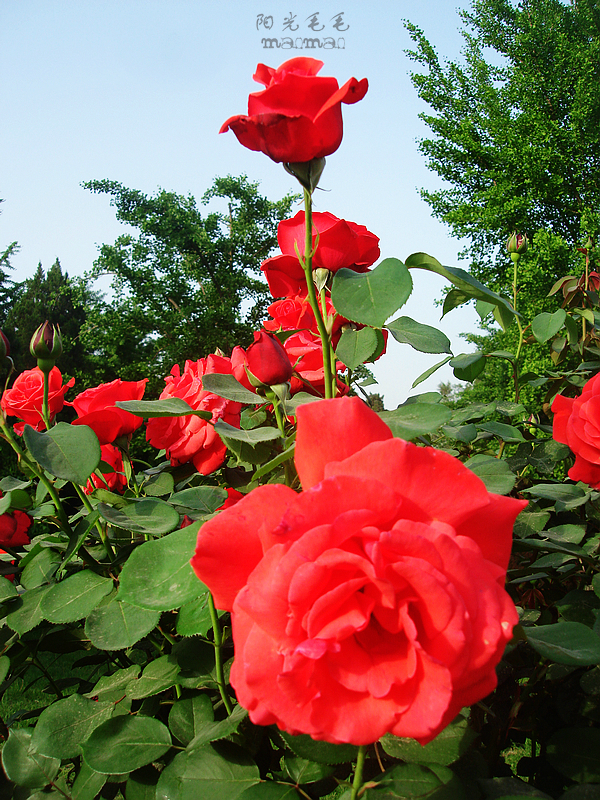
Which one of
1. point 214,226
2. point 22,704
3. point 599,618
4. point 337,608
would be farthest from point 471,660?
point 214,226

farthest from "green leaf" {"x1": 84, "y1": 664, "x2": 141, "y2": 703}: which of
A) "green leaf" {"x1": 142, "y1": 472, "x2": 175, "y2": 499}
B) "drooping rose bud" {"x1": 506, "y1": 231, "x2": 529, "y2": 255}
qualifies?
"drooping rose bud" {"x1": 506, "y1": 231, "x2": 529, "y2": 255}

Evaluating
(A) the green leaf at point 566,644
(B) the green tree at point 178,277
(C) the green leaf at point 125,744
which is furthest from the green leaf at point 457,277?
(B) the green tree at point 178,277

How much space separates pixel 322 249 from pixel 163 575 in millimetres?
354

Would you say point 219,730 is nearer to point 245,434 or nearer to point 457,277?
point 245,434

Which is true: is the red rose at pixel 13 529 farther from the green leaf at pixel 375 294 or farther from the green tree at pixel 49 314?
the green tree at pixel 49 314

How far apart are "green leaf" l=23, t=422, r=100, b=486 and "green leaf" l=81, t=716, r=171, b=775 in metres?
0.24

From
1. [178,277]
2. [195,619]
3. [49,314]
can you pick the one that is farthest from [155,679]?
[49,314]

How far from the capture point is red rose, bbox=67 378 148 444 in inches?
29.8

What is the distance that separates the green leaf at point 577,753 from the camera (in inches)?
18.6

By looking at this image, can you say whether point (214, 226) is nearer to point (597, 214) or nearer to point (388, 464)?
point (597, 214)

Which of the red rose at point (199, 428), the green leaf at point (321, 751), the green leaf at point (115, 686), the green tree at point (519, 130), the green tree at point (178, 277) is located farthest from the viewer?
the green tree at point (178, 277)

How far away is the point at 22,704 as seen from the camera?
2146 millimetres

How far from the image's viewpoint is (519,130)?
8.16 m

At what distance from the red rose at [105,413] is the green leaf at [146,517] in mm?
235
